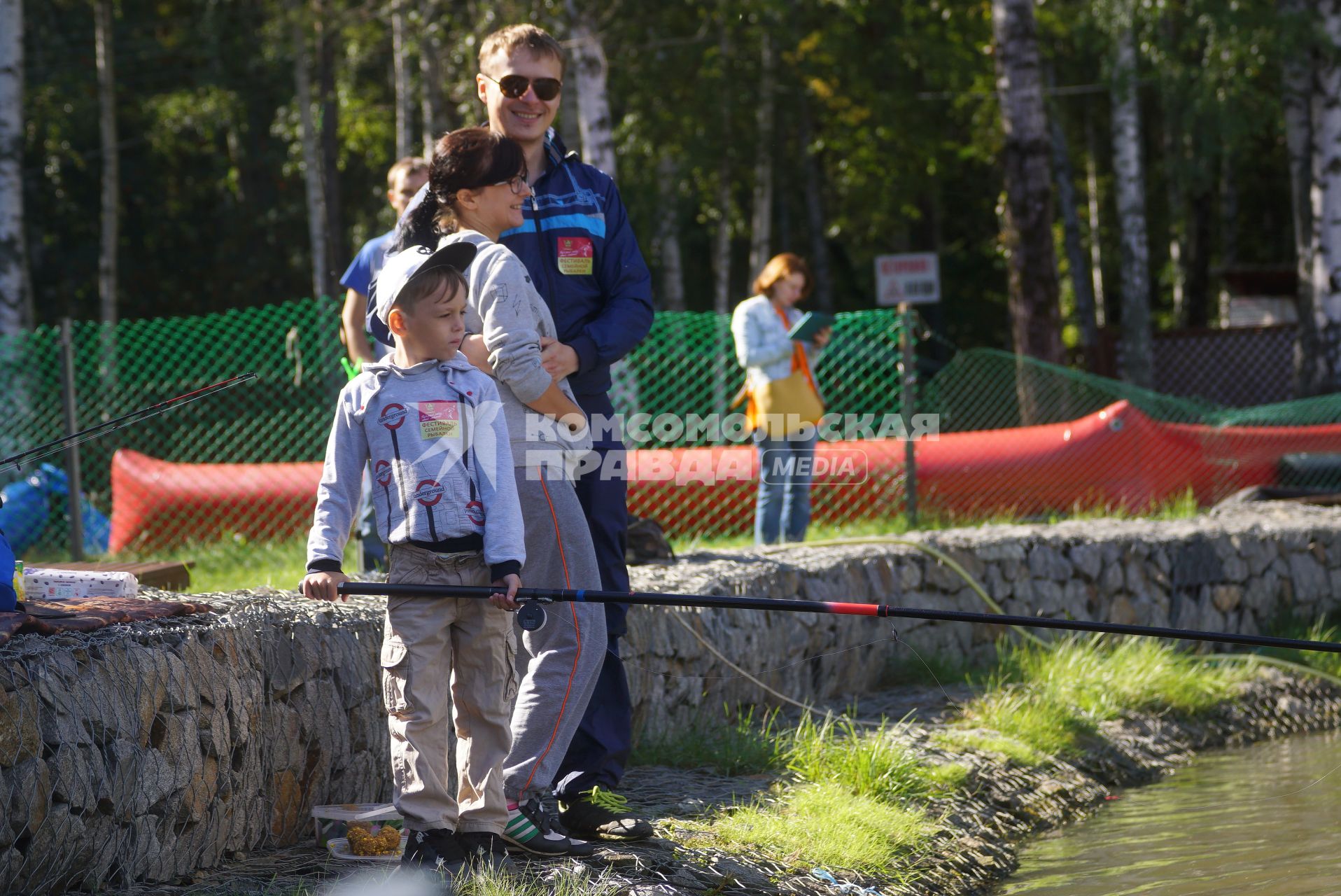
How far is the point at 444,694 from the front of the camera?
3.28m

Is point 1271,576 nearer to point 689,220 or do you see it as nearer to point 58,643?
point 58,643

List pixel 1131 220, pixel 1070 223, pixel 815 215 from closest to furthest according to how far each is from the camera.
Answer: pixel 1131 220, pixel 1070 223, pixel 815 215

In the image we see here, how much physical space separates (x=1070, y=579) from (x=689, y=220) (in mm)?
21270

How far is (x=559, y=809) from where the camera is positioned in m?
3.65

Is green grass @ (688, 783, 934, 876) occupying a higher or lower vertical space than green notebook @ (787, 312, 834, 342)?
lower

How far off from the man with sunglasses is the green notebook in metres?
3.26

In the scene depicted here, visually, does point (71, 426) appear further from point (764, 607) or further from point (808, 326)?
point (764, 607)

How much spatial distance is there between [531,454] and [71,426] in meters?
3.99

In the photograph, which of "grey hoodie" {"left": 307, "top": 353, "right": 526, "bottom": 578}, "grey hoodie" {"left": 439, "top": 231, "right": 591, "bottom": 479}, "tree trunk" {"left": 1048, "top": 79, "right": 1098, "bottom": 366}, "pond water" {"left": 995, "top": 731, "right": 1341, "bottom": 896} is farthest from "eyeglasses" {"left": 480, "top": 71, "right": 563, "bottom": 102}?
"tree trunk" {"left": 1048, "top": 79, "right": 1098, "bottom": 366}

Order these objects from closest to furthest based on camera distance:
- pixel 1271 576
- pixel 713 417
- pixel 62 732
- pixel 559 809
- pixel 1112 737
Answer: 1. pixel 62 732
2. pixel 559 809
3. pixel 1112 737
4. pixel 1271 576
5. pixel 713 417

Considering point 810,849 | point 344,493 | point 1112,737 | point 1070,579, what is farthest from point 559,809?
point 1070,579

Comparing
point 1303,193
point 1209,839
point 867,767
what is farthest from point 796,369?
point 1303,193

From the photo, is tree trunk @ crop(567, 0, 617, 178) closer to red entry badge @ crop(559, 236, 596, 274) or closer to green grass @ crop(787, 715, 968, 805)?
green grass @ crop(787, 715, 968, 805)

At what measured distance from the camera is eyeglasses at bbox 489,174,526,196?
11.2ft
